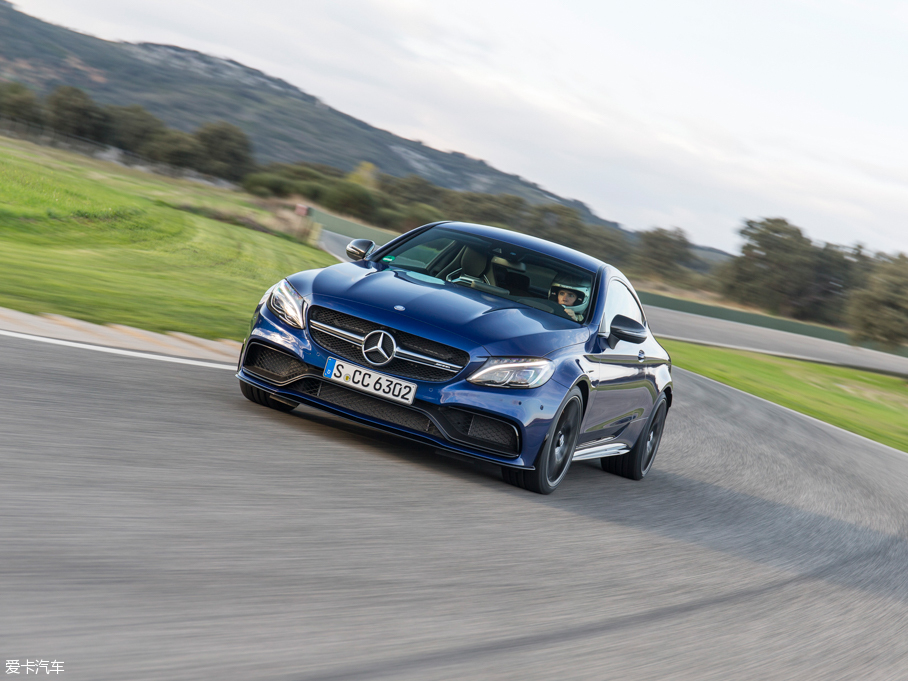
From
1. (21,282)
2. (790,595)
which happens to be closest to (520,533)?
(790,595)

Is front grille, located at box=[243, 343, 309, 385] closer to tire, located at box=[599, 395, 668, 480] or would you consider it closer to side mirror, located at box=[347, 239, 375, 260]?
side mirror, located at box=[347, 239, 375, 260]

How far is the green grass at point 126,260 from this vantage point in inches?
385

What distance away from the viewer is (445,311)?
566 centimetres

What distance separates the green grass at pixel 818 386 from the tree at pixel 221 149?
3156 inches

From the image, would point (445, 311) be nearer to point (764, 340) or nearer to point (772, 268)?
point (764, 340)

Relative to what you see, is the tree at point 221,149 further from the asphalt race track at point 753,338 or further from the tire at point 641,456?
the tire at point 641,456

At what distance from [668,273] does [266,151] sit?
103683 millimetres

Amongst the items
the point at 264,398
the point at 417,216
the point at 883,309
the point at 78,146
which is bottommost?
the point at 78,146

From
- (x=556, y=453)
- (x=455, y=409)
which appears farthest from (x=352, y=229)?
(x=455, y=409)

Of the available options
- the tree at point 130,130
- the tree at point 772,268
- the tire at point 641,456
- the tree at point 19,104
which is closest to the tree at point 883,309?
the tree at point 772,268

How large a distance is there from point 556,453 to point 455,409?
2.70 ft

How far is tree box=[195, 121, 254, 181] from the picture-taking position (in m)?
106

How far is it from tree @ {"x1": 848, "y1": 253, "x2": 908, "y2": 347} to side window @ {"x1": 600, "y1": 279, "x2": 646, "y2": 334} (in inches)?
1714

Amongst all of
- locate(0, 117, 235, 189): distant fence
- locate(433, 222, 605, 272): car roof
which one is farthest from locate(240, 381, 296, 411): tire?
locate(0, 117, 235, 189): distant fence
